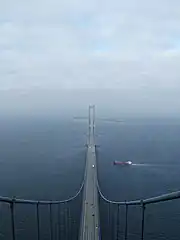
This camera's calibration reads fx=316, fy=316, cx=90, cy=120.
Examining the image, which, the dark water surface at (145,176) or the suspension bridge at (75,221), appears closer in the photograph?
the suspension bridge at (75,221)

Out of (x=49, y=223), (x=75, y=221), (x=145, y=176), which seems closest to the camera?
(x=49, y=223)

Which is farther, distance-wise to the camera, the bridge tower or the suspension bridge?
the suspension bridge

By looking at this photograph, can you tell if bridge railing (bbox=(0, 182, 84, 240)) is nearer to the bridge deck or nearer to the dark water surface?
the bridge deck

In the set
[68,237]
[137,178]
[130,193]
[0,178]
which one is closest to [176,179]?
[137,178]

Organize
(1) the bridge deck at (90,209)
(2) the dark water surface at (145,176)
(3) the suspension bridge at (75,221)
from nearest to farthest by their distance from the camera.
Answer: (1) the bridge deck at (90,209) < (3) the suspension bridge at (75,221) < (2) the dark water surface at (145,176)

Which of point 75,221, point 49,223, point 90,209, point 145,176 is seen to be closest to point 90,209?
point 90,209

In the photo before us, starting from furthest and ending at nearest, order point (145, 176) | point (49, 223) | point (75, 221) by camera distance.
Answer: point (145, 176), point (75, 221), point (49, 223)

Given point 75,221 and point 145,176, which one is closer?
point 75,221

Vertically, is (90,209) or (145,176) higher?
(90,209)

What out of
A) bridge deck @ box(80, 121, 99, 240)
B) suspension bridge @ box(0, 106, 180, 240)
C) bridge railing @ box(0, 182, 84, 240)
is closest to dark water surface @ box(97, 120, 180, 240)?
suspension bridge @ box(0, 106, 180, 240)

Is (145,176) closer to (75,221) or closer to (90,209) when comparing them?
(90,209)

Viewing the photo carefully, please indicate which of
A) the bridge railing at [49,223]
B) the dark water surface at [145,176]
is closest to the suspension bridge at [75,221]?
the bridge railing at [49,223]

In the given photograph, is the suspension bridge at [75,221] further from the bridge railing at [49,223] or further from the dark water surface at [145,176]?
the dark water surface at [145,176]
